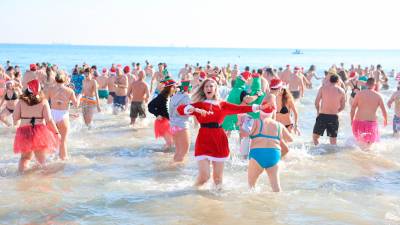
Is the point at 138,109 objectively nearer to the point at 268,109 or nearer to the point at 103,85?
the point at 103,85

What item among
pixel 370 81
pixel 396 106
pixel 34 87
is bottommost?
pixel 396 106

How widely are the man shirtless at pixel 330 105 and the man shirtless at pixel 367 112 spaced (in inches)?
11.7

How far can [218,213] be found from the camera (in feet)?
19.2

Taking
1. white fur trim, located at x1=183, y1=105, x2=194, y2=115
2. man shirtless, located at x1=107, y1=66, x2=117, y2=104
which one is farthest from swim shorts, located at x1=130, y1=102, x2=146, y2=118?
white fur trim, located at x1=183, y1=105, x2=194, y2=115

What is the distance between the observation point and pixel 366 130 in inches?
371

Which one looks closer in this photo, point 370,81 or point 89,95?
point 370,81

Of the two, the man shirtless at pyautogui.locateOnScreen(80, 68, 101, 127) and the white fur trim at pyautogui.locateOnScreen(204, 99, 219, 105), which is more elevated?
the white fur trim at pyautogui.locateOnScreen(204, 99, 219, 105)

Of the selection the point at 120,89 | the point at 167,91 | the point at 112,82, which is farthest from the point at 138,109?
the point at 167,91

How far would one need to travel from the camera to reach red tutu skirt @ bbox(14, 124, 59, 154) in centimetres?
716

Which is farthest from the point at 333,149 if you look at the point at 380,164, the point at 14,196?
the point at 14,196

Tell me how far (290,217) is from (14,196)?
3.57 meters

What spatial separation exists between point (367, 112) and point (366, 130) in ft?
1.16

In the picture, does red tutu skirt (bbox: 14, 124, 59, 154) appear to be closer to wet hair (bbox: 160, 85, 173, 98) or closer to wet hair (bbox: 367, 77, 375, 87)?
wet hair (bbox: 160, 85, 173, 98)

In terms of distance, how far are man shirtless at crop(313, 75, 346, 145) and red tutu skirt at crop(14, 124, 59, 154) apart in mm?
5086
